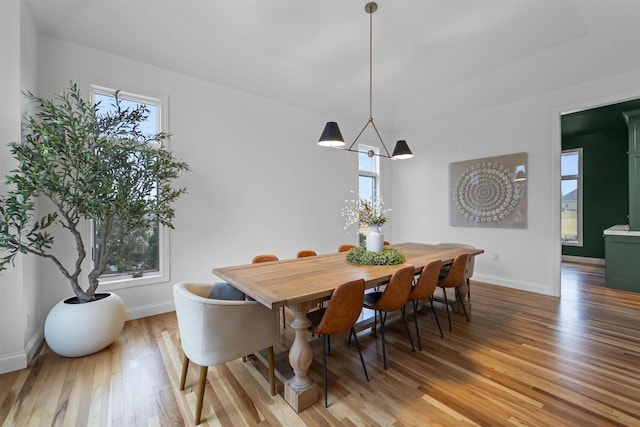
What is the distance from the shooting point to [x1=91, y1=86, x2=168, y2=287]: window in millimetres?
3150

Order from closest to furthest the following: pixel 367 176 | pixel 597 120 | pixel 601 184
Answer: pixel 597 120, pixel 367 176, pixel 601 184

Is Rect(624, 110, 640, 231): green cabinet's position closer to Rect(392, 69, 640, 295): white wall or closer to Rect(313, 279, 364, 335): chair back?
Rect(392, 69, 640, 295): white wall

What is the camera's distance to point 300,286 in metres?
1.93

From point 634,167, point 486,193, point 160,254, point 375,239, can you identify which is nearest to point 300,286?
point 375,239

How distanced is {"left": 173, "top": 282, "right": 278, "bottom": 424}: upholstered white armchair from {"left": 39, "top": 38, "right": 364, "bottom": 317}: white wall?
1.92 metres

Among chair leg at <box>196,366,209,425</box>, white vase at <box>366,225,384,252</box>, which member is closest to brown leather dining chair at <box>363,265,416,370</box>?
white vase at <box>366,225,384,252</box>

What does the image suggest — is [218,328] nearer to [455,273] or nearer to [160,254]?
[160,254]

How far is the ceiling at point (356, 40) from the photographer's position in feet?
9.42

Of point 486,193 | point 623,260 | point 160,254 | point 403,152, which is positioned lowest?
point 623,260

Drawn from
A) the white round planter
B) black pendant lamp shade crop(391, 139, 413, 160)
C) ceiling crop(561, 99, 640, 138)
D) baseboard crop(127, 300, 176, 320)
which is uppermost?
ceiling crop(561, 99, 640, 138)

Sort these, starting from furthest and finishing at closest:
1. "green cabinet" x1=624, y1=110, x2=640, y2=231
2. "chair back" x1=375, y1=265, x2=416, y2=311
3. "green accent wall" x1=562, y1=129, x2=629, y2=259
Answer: "green accent wall" x1=562, y1=129, x2=629, y2=259
"green cabinet" x1=624, y1=110, x2=640, y2=231
"chair back" x1=375, y1=265, x2=416, y2=311

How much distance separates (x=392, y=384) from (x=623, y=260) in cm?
489

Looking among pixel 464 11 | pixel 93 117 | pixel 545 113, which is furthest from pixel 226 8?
pixel 545 113

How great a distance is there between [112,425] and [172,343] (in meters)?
1.05
